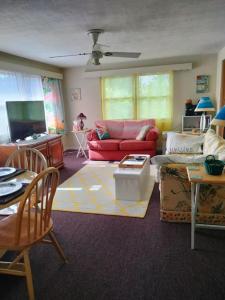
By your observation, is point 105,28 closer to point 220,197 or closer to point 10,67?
point 10,67

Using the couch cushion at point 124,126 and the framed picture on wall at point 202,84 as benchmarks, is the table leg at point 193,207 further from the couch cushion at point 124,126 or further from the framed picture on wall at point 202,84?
the framed picture on wall at point 202,84

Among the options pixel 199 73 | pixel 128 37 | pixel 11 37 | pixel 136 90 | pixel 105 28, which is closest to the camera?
pixel 105 28

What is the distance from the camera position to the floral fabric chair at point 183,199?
2391mm

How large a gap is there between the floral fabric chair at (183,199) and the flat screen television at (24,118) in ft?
9.21

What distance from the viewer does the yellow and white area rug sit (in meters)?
2.92

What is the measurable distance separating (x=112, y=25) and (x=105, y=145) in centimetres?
274

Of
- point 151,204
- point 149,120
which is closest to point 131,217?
point 151,204

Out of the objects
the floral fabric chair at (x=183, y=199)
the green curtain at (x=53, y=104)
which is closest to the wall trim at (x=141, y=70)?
the green curtain at (x=53, y=104)

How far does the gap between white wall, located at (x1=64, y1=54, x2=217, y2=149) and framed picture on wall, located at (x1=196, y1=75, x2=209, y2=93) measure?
2.8 inches

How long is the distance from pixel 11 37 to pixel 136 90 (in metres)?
3.30

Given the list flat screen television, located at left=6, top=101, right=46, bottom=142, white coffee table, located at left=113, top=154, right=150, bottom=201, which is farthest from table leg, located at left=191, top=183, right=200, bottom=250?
flat screen television, located at left=6, top=101, right=46, bottom=142

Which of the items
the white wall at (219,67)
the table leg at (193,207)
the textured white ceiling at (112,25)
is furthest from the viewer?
the white wall at (219,67)

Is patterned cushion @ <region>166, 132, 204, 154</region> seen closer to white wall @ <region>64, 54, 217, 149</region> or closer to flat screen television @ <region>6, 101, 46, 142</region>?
white wall @ <region>64, 54, 217, 149</region>

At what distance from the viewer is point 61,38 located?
11.2ft
